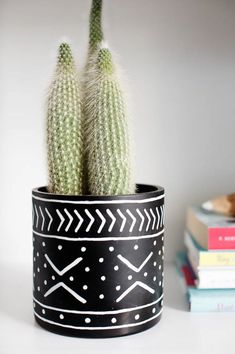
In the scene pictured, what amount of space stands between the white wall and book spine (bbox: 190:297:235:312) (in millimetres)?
290

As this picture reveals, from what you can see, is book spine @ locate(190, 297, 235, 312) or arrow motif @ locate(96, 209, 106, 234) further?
book spine @ locate(190, 297, 235, 312)

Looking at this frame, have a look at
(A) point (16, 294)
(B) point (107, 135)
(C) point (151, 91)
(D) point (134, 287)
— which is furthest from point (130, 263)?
(C) point (151, 91)

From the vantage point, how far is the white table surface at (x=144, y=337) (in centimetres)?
56

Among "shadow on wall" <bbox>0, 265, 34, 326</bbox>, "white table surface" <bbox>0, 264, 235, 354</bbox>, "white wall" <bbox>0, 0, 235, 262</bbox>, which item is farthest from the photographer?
"white wall" <bbox>0, 0, 235, 262</bbox>

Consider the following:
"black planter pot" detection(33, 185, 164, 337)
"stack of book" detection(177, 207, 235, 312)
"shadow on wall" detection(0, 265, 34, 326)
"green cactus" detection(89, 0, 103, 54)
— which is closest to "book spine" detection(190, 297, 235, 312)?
"stack of book" detection(177, 207, 235, 312)

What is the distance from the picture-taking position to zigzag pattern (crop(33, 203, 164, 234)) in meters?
0.58

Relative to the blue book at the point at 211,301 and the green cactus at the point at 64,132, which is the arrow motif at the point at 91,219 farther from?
the blue book at the point at 211,301

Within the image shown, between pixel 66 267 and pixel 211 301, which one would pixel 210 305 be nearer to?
pixel 211 301

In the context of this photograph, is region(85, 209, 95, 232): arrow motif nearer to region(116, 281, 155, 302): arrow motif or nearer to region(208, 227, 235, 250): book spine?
region(116, 281, 155, 302): arrow motif

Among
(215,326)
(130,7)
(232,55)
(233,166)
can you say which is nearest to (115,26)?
(130,7)

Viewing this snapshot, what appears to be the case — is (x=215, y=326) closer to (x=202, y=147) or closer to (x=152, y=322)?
(x=152, y=322)

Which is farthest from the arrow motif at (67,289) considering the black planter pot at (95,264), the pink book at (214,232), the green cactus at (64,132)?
the pink book at (214,232)

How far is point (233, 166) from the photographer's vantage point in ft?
3.21

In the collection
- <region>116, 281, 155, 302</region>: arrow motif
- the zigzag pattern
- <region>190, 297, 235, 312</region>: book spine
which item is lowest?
<region>190, 297, 235, 312</region>: book spine
